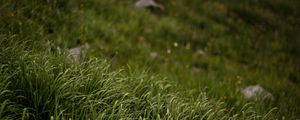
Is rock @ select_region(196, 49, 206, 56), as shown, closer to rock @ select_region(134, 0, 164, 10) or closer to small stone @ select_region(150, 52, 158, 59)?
small stone @ select_region(150, 52, 158, 59)

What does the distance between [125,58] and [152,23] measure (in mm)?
2078

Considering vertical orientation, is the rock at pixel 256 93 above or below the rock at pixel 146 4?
below

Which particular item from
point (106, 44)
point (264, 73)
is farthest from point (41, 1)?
point (264, 73)

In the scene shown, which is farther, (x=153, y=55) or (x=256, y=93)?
(x=153, y=55)

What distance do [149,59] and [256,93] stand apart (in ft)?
6.04

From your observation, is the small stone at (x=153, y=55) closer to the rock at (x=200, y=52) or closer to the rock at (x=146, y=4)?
the rock at (x=200, y=52)

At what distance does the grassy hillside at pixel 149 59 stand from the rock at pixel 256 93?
0.43 ft

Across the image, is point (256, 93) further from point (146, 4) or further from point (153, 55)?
point (146, 4)

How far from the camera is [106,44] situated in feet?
24.7

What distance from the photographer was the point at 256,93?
6.65 meters

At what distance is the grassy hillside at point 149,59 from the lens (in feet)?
14.3

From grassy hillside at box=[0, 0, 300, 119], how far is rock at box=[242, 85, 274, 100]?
0.13 metres

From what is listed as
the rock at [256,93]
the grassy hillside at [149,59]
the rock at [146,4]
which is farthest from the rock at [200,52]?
the rock at [146,4]

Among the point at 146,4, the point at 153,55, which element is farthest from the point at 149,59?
the point at 146,4
